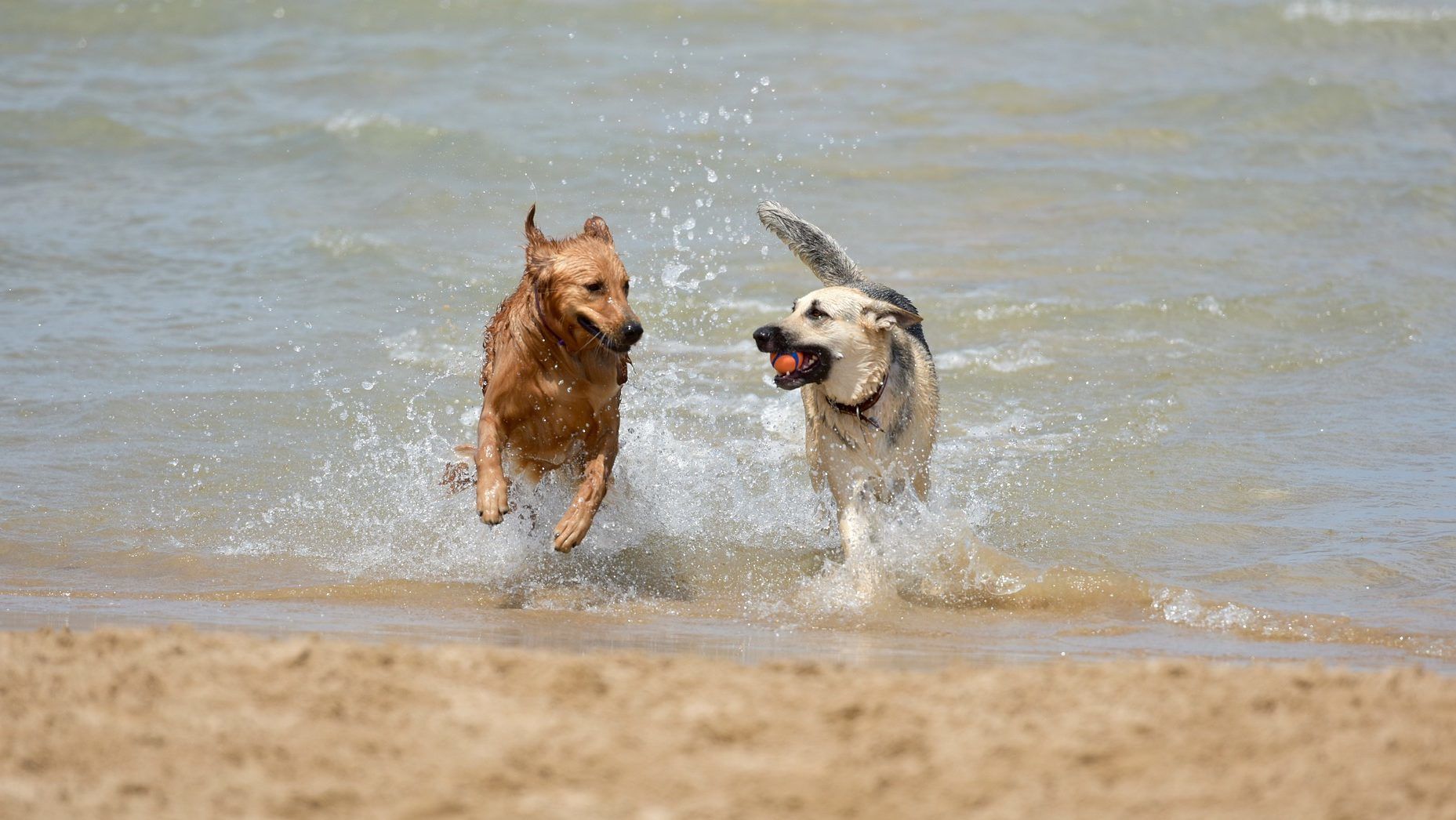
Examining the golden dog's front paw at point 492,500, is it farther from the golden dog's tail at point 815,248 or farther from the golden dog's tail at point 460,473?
the golden dog's tail at point 815,248

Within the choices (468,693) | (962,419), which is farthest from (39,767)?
(962,419)

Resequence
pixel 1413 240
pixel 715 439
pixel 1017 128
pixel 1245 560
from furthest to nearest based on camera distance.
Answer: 1. pixel 1017 128
2. pixel 1413 240
3. pixel 715 439
4. pixel 1245 560

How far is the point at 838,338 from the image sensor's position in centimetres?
633

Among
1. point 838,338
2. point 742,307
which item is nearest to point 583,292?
point 838,338

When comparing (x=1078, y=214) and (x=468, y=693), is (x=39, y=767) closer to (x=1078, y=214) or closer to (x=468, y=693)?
(x=468, y=693)

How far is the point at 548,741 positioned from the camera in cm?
331

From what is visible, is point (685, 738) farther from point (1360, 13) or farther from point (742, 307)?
point (1360, 13)

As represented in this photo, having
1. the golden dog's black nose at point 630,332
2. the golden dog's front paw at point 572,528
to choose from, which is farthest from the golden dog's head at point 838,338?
the golden dog's front paw at point 572,528

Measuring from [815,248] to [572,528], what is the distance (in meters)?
2.15

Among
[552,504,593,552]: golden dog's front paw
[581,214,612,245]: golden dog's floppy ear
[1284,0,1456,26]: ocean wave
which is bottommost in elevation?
[552,504,593,552]: golden dog's front paw

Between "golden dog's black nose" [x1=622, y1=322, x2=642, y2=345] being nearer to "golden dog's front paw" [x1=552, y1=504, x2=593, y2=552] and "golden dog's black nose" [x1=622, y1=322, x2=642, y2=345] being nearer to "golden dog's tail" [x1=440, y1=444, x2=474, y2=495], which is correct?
"golden dog's front paw" [x1=552, y1=504, x2=593, y2=552]

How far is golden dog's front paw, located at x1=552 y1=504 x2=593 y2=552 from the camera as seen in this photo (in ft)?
19.5

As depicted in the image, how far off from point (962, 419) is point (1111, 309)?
2.51 meters

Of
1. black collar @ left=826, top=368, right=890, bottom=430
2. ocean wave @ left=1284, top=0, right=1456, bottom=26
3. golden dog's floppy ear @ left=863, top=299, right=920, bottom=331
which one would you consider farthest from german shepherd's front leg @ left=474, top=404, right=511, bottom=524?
ocean wave @ left=1284, top=0, right=1456, bottom=26
